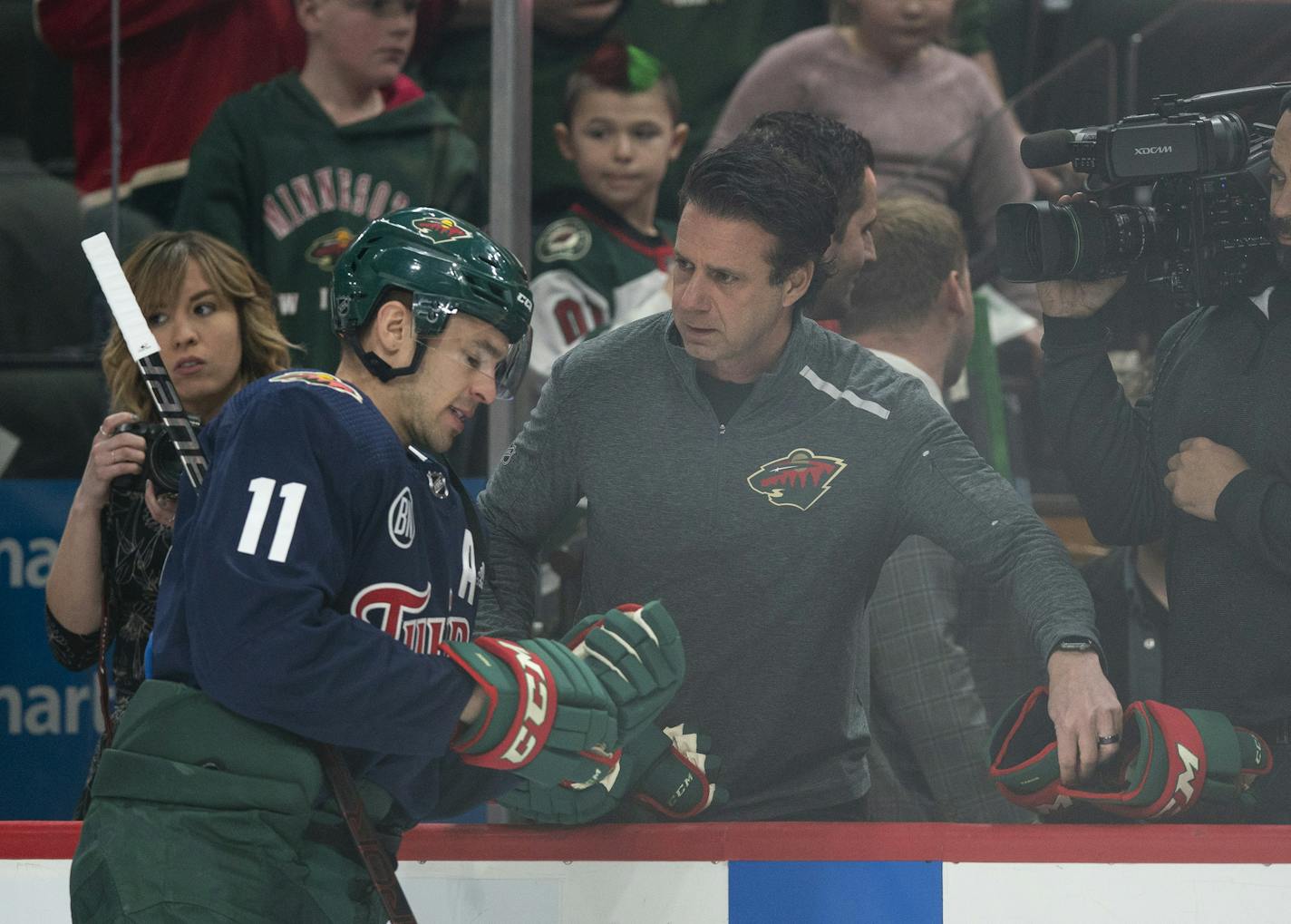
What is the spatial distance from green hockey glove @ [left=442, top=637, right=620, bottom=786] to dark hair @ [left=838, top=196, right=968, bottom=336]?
0.90 m

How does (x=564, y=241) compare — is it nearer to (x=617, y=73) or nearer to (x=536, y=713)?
(x=617, y=73)

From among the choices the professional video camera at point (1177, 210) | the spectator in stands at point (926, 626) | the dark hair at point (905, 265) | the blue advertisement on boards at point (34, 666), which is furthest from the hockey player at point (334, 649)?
the blue advertisement on boards at point (34, 666)

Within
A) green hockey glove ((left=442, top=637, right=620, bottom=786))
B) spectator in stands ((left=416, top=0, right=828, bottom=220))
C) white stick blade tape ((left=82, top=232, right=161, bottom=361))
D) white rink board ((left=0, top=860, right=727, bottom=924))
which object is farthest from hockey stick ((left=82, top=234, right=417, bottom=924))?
spectator in stands ((left=416, top=0, right=828, bottom=220))

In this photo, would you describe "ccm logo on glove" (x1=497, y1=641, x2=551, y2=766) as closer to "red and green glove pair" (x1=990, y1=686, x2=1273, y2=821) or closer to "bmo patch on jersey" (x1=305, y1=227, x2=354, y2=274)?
"red and green glove pair" (x1=990, y1=686, x2=1273, y2=821)

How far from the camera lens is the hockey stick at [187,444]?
149 centimetres

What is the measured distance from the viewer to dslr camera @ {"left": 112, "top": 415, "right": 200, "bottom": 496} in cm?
211

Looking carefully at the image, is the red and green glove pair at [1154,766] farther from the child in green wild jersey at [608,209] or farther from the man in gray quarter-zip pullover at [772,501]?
the child in green wild jersey at [608,209]

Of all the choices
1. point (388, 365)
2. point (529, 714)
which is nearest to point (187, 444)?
point (388, 365)

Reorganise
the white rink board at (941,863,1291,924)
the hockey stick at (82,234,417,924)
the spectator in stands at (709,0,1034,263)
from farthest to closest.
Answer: the spectator in stands at (709,0,1034,263)
the white rink board at (941,863,1291,924)
the hockey stick at (82,234,417,924)

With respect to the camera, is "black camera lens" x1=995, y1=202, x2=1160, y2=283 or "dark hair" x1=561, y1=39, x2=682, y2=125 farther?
"dark hair" x1=561, y1=39, x2=682, y2=125

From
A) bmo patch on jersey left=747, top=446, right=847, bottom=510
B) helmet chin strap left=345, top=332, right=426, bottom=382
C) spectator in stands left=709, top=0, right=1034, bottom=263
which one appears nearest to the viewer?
Answer: helmet chin strap left=345, top=332, right=426, bottom=382

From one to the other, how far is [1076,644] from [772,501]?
47 cm

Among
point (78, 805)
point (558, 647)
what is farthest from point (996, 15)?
point (78, 805)

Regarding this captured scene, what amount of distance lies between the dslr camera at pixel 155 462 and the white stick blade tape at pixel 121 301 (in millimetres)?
357
